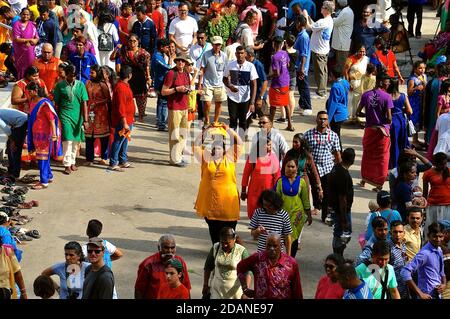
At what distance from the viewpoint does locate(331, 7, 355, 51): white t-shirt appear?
68.5 feet

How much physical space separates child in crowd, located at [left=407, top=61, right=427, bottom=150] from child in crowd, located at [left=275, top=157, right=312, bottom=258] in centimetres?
544

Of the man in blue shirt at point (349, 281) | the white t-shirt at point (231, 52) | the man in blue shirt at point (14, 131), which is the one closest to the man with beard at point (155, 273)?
the man in blue shirt at point (349, 281)

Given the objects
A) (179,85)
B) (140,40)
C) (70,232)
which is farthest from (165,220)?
(140,40)

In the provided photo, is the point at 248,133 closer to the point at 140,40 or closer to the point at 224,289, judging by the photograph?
the point at 140,40

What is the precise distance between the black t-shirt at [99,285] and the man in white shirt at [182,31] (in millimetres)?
9788

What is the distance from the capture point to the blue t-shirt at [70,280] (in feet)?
35.3

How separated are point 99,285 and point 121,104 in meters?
6.16

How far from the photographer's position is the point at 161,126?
18344 mm

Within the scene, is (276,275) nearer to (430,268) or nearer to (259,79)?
(430,268)

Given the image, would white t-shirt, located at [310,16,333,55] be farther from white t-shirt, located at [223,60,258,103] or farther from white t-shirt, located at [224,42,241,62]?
white t-shirt, located at [223,60,258,103]

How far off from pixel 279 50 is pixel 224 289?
24.3 feet

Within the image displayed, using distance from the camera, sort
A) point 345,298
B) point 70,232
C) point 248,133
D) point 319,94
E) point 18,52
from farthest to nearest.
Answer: point 319,94, point 18,52, point 248,133, point 70,232, point 345,298

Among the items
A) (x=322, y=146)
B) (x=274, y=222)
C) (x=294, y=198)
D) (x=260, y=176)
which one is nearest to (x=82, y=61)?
(x=322, y=146)

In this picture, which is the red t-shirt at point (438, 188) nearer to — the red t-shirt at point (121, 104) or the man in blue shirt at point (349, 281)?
the man in blue shirt at point (349, 281)
